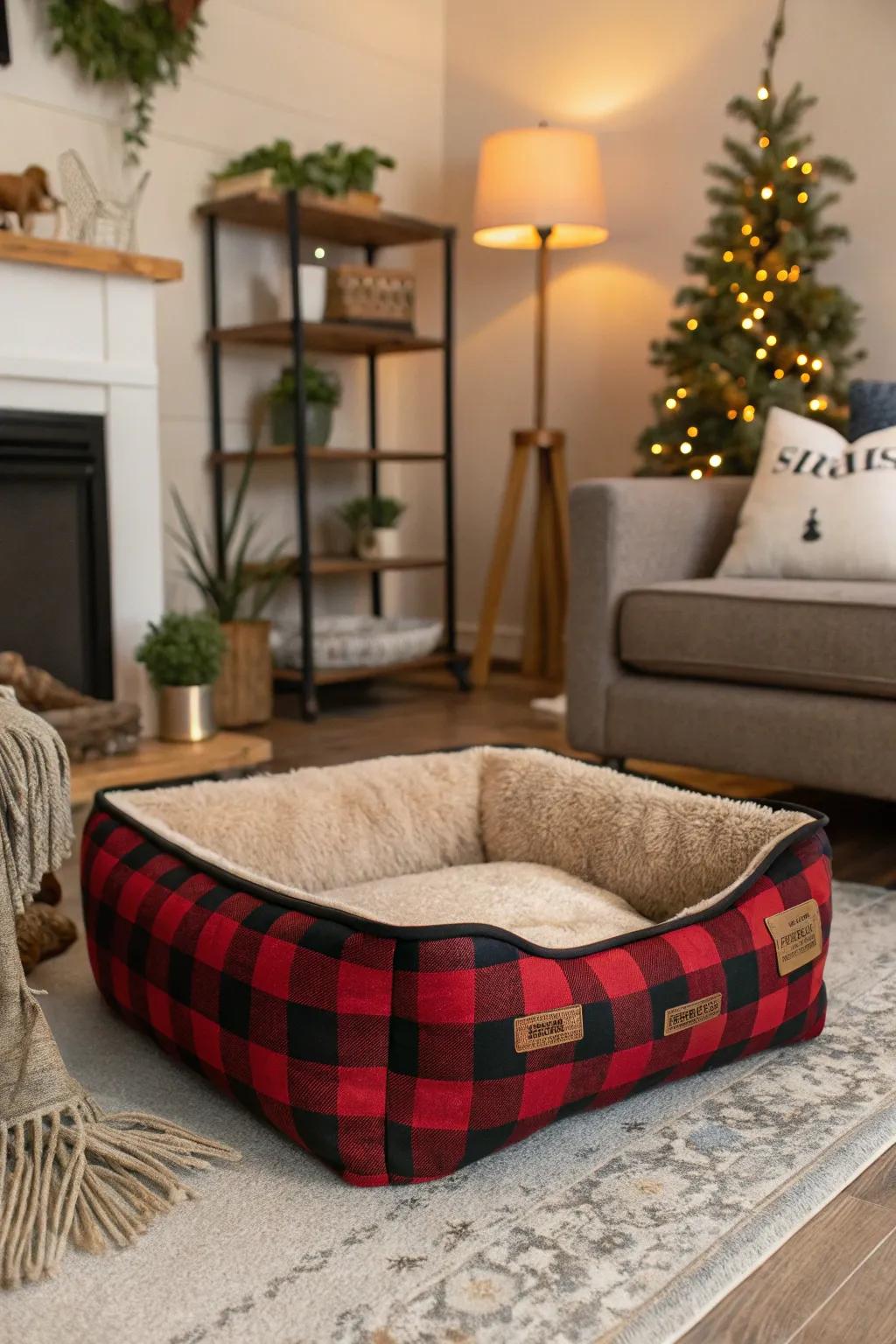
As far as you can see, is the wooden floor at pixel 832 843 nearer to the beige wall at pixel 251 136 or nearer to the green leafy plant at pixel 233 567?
the green leafy plant at pixel 233 567

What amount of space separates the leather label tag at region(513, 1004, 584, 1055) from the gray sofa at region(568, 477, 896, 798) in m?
1.12

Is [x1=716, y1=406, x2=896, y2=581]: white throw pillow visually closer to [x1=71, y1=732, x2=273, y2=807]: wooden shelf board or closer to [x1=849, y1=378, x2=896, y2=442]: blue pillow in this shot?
[x1=849, y1=378, x2=896, y2=442]: blue pillow

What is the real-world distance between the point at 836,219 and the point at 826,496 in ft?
4.52

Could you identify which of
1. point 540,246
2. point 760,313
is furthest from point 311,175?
point 760,313

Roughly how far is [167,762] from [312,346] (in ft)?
5.83

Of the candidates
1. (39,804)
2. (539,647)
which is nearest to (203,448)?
(539,647)

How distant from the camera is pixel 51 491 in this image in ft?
9.07

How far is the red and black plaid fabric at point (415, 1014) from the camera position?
108cm

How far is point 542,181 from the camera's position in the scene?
3617 mm

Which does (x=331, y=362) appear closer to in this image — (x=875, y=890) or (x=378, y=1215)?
(x=875, y=890)

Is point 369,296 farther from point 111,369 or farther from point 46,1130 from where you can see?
point 46,1130

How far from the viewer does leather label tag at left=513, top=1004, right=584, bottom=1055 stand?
3.58 feet

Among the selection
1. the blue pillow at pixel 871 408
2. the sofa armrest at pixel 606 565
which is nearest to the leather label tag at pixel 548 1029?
the sofa armrest at pixel 606 565

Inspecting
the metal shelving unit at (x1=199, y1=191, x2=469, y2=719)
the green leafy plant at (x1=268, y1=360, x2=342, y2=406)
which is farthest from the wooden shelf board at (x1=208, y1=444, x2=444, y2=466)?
the green leafy plant at (x1=268, y1=360, x2=342, y2=406)
